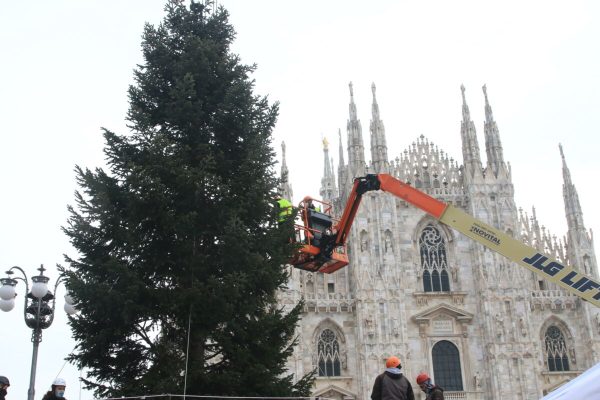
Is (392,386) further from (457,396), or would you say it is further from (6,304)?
(457,396)

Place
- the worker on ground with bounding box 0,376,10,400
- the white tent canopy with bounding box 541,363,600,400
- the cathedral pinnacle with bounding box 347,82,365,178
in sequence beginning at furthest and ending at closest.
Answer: the cathedral pinnacle with bounding box 347,82,365,178 → the worker on ground with bounding box 0,376,10,400 → the white tent canopy with bounding box 541,363,600,400

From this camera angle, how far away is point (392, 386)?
7.95m

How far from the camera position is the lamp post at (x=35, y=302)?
47.1ft

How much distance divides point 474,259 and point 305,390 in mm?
23515

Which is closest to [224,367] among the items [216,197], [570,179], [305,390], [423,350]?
[305,390]

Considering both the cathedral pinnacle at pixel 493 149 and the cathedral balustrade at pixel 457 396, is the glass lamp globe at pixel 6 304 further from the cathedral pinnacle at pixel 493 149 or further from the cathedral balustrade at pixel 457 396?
the cathedral pinnacle at pixel 493 149

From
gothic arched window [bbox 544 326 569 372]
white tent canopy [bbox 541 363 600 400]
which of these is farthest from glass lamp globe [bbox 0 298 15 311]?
gothic arched window [bbox 544 326 569 372]

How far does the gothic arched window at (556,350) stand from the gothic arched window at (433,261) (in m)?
5.43

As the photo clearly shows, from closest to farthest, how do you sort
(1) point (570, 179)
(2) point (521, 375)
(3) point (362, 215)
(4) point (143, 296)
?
1. (4) point (143, 296)
2. (2) point (521, 375)
3. (3) point (362, 215)
4. (1) point (570, 179)

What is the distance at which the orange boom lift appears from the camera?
14078 millimetres

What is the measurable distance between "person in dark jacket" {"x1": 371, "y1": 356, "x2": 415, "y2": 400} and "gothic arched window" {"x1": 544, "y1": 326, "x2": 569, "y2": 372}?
2948cm

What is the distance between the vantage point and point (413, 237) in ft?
121

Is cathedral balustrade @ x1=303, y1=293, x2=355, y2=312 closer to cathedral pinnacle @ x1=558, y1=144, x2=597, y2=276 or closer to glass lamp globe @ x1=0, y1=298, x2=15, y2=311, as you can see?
cathedral pinnacle @ x1=558, y1=144, x2=597, y2=276

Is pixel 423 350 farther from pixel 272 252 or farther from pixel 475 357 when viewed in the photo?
pixel 272 252
